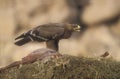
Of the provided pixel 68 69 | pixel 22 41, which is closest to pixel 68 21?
pixel 22 41

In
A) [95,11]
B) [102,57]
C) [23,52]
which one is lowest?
[23,52]

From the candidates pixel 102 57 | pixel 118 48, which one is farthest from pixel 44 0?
pixel 102 57

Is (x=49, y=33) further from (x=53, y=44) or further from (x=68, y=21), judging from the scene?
(x=68, y=21)

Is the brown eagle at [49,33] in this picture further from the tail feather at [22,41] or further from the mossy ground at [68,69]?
the mossy ground at [68,69]

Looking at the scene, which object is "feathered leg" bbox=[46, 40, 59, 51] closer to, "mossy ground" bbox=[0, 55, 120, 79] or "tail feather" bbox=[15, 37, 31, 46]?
"tail feather" bbox=[15, 37, 31, 46]

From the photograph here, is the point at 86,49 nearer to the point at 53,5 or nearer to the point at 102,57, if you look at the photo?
the point at 53,5

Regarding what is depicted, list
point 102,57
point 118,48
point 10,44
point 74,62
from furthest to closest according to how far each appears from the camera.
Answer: point 10,44 → point 118,48 → point 102,57 → point 74,62
